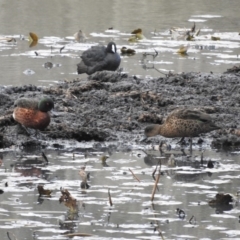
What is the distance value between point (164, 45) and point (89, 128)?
8.13 metres

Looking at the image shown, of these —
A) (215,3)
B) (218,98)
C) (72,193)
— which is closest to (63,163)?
(72,193)

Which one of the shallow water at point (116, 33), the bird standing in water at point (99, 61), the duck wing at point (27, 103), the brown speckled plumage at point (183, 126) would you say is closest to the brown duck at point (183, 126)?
the brown speckled plumage at point (183, 126)

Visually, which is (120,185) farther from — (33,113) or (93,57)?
(93,57)

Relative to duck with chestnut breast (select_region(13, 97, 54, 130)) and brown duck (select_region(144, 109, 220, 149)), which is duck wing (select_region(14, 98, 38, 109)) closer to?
duck with chestnut breast (select_region(13, 97, 54, 130))

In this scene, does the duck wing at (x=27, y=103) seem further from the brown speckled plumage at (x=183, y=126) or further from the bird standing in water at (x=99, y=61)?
the bird standing in water at (x=99, y=61)

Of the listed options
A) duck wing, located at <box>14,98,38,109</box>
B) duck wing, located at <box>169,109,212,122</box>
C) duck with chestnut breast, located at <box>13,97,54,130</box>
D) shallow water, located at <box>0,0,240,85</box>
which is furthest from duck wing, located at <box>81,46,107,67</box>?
duck wing, located at <box>169,109,212,122</box>

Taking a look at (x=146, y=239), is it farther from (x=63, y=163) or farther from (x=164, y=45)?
(x=164, y=45)

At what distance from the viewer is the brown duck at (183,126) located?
10.4 m

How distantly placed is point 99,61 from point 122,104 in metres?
4.09

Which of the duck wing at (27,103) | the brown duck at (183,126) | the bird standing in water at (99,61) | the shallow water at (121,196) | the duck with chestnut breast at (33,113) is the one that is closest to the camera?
the shallow water at (121,196)

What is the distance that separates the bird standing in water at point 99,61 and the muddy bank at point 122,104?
1.69 meters

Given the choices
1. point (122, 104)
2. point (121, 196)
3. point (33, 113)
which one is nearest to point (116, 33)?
point (122, 104)

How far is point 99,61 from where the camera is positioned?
1595 cm

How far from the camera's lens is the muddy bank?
10586 mm
